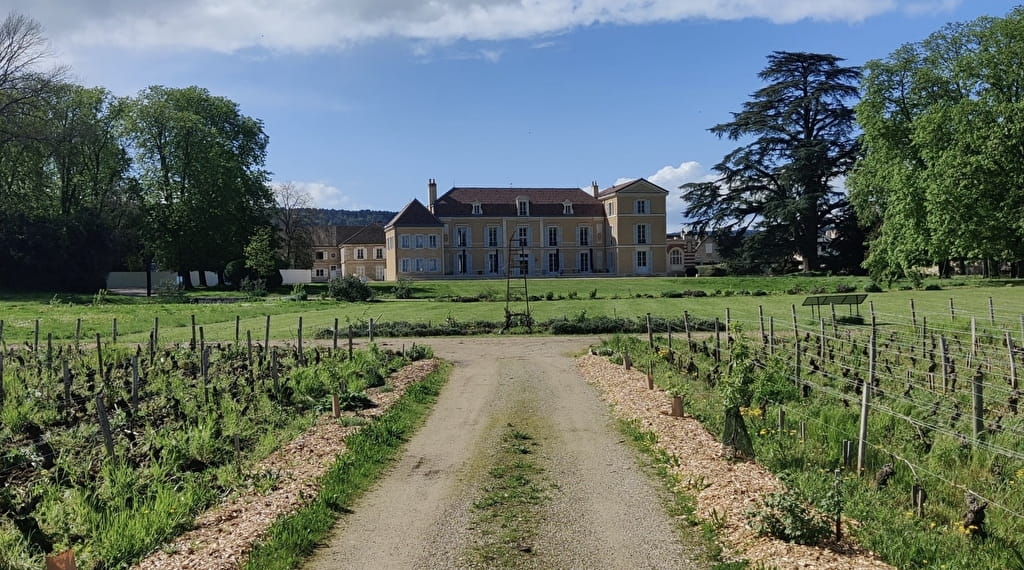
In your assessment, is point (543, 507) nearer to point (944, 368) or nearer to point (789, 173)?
point (944, 368)

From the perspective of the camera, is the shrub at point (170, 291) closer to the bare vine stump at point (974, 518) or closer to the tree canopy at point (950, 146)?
the tree canopy at point (950, 146)

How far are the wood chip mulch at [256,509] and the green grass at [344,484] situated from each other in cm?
12

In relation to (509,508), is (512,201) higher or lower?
higher

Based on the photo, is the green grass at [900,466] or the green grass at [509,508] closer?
the green grass at [900,466]

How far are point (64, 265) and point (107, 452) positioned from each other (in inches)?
1759

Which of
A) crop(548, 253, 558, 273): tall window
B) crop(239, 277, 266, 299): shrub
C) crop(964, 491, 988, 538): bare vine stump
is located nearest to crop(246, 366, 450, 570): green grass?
crop(964, 491, 988, 538): bare vine stump

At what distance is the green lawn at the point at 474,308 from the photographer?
24.8 m

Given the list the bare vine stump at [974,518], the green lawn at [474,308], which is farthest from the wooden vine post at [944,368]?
the green lawn at [474,308]


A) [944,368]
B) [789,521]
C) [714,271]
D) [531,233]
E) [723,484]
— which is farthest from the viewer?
[531,233]

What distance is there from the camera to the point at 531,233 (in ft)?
232

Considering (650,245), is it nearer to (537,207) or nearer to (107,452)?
(537,207)

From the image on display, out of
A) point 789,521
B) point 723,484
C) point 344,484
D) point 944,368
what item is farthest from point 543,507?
point 944,368

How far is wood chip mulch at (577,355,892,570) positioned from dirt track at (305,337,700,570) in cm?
40

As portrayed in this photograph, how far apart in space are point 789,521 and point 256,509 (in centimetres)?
458
